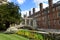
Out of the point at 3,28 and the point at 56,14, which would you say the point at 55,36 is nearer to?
the point at 3,28

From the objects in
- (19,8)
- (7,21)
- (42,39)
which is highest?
(19,8)

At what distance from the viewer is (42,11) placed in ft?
259

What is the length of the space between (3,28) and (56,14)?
93.9 ft

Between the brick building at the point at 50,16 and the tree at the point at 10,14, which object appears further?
the brick building at the point at 50,16

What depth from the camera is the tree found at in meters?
36.3

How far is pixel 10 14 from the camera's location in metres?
37.9

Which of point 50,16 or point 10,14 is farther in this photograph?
point 50,16

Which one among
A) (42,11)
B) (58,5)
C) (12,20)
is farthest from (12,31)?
(42,11)

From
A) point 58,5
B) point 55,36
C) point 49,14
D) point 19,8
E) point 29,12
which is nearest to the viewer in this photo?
point 55,36

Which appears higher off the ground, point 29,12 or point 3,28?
point 29,12

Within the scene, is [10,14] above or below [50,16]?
below

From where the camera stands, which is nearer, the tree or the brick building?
the tree

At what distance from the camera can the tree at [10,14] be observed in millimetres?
36281

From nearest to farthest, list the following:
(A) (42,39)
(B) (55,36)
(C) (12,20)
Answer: (B) (55,36) < (A) (42,39) < (C) (12,20)
